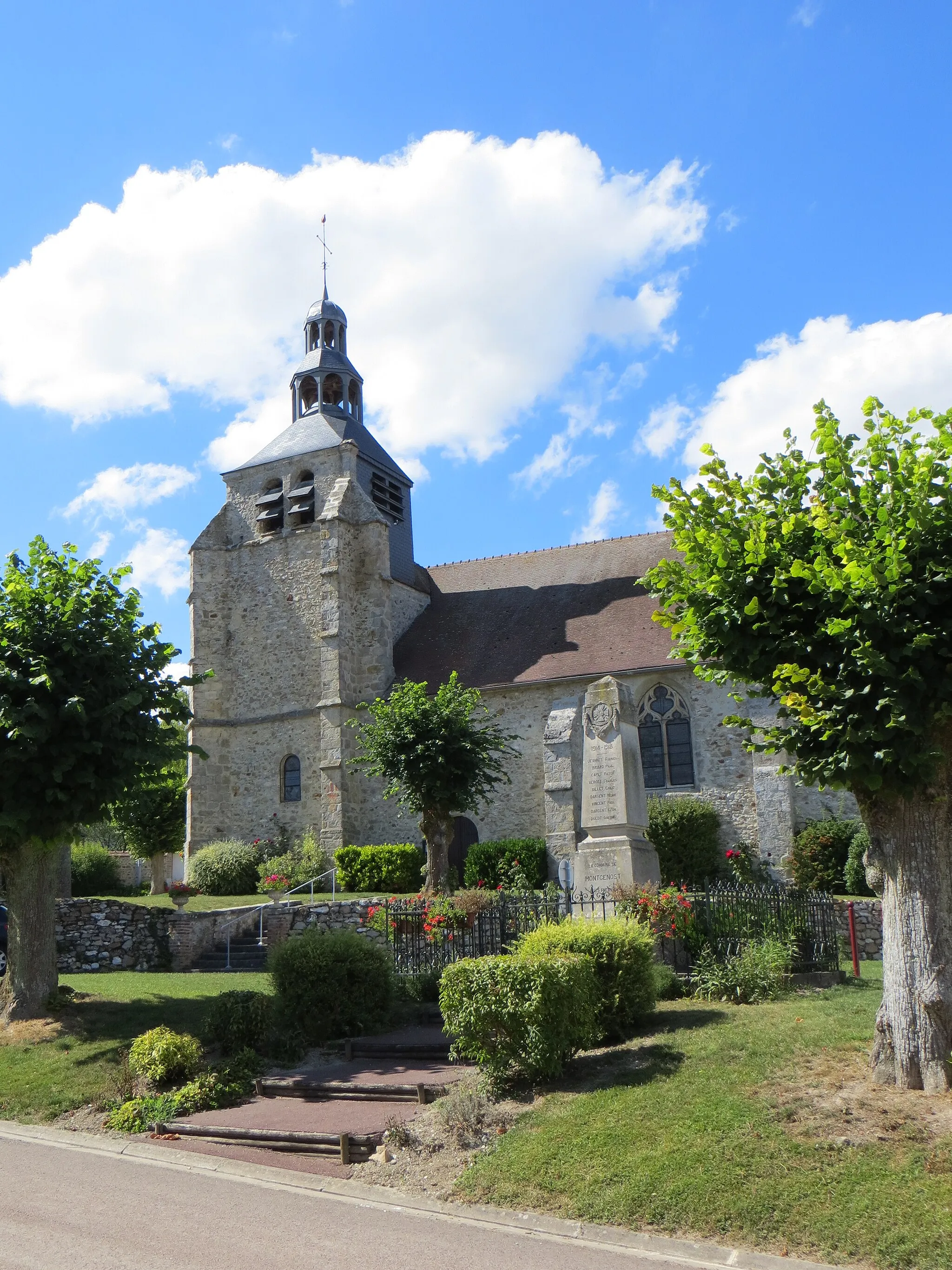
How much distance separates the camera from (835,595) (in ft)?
26.0

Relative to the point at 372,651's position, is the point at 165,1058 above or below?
below

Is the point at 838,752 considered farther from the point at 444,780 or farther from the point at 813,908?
the point at 444,780

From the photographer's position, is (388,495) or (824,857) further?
(388,495)

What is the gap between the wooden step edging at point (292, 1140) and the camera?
806 centimetres

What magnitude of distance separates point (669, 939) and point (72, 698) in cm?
743

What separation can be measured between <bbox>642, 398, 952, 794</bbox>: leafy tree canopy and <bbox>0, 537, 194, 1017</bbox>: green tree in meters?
7.33

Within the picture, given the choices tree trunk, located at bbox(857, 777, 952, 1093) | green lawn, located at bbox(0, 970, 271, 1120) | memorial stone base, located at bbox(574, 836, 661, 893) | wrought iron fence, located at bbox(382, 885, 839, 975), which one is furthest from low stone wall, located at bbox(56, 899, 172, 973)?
tree trunk, located at bbox(857, 777, 952, 1093)

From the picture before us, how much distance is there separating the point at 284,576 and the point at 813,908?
2022cm

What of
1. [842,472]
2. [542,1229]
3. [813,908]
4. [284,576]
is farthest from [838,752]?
[284,576]

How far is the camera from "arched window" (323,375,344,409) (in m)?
33.1

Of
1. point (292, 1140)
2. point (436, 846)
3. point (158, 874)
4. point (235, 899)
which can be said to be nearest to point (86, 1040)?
point (292, 1140)

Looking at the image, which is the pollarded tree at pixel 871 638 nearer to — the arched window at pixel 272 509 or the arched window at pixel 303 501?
the arched window at pixel 303 501

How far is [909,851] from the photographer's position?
7.84 metres

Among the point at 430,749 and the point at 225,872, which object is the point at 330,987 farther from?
the point at 225,872
